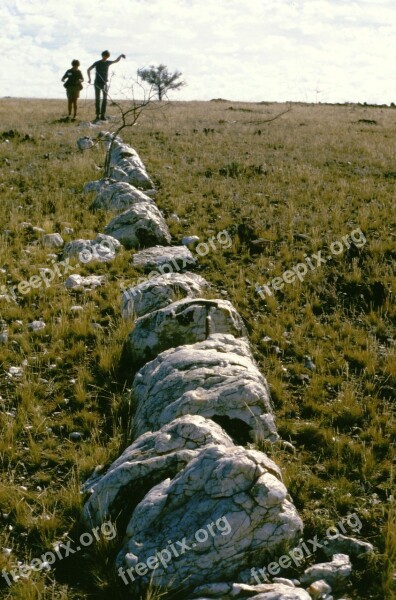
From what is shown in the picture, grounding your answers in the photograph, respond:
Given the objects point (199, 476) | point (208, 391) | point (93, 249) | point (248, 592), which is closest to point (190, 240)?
point (93, 249)

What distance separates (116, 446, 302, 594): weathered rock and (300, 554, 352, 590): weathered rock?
24 centimetres

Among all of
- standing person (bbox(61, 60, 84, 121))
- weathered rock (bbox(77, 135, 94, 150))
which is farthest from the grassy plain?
standing person (bbox(61, 60, 84, 121))

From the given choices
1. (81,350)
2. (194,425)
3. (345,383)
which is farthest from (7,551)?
(345,383)

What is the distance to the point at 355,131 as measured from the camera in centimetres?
2448

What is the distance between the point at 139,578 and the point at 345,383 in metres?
3.73

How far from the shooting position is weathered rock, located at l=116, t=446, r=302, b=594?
11.7 feet

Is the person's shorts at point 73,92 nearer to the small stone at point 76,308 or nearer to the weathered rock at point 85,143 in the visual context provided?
the weathered rock at point 85,143

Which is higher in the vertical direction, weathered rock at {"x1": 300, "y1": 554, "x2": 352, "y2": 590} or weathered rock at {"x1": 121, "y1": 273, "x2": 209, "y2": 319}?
weathered rock at {"x1": 121, "y1": 273, "x2": 209, "y2": 319}

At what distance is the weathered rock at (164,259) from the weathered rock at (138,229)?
55 centimetres

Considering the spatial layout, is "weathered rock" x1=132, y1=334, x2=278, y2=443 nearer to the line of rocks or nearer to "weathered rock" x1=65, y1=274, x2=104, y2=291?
the line of rocks

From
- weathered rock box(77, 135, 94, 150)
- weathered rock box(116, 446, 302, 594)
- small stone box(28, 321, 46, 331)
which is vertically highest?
weathered rock box(77, 135, 94, 150)

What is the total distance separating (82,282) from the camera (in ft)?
29.9

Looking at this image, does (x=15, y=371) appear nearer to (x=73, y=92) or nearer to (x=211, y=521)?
(x=211, y=521)

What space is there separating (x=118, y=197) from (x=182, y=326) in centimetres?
702
